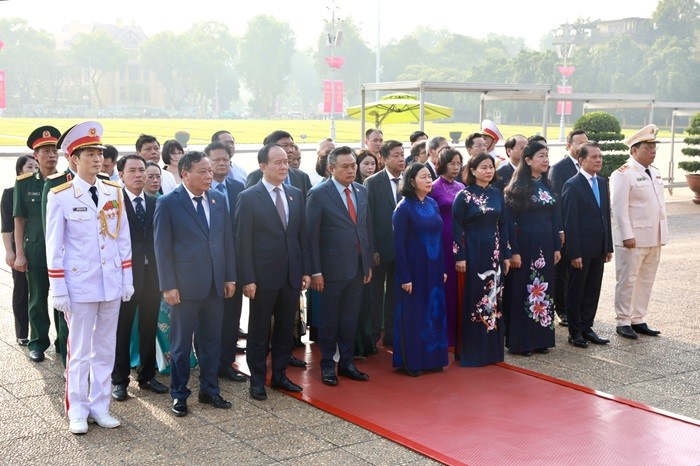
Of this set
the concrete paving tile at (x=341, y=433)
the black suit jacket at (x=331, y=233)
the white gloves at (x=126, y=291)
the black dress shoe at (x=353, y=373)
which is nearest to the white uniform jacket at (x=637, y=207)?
the black suit jacket at (x=331, y=233)

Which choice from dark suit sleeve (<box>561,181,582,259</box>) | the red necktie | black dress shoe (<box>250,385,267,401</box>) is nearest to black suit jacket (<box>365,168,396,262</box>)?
the red necktie

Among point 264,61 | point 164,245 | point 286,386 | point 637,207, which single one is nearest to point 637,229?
point 637,207

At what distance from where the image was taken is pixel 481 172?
673cm

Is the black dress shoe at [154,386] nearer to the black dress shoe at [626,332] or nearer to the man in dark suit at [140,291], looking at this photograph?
the man in dark suit at [140,291]

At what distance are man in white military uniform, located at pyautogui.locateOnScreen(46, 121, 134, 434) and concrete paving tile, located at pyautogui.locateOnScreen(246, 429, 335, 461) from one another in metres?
1.00

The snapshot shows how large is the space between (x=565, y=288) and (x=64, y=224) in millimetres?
4695

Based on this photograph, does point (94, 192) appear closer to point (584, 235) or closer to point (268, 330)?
point (268, 330)

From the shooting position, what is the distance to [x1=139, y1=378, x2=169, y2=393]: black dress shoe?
605 centimetres

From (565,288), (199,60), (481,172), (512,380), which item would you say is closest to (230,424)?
(512,380)

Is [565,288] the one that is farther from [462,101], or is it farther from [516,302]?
[462,101]

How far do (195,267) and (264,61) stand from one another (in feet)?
342

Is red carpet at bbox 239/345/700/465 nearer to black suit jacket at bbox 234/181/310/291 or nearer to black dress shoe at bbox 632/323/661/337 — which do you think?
black suit jacket at bbox 234/181/310/291

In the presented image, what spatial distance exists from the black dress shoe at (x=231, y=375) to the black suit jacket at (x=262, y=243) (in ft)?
2.99

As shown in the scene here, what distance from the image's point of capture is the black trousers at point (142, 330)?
19.7ft
